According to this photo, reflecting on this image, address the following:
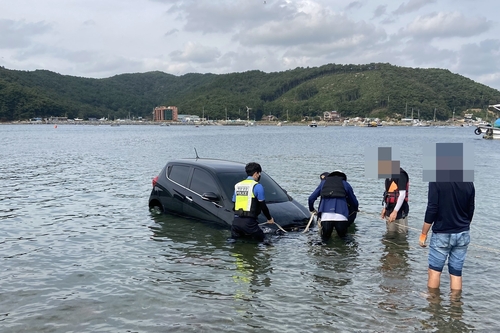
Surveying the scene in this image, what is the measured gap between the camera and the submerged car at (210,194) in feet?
34.7

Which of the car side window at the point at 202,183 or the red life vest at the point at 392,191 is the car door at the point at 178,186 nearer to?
Answer: the car side window at the point at 202,183

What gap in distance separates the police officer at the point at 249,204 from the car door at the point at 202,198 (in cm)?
145

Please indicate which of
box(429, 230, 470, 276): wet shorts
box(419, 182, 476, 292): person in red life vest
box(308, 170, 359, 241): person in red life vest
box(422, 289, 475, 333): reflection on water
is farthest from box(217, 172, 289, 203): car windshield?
box(419, 182, 476, 292): person in red life vest

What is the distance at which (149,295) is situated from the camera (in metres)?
7.12

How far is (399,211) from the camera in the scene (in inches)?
397

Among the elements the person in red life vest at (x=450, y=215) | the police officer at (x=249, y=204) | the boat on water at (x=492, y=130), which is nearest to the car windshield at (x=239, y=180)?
the police officer at (x=249, y=204)

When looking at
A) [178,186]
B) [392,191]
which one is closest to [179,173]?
[178,186]

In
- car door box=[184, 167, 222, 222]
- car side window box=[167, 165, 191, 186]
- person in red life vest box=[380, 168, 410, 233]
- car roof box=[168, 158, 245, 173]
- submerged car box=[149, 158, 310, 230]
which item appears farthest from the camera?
car side window box=[167, 165, 191, 186]

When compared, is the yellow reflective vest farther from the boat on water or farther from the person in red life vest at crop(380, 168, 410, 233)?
the boat on water

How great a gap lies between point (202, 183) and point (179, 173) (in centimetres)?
115

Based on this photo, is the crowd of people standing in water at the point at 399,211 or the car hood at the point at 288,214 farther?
the car hood at the point at 288,214

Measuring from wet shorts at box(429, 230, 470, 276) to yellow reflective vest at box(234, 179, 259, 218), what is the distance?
354 cm

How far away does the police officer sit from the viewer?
8.98 m

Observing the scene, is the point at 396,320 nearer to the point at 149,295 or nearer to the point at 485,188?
the point at 149,295
